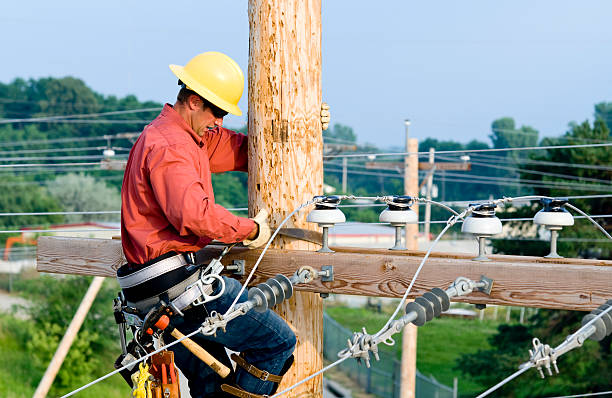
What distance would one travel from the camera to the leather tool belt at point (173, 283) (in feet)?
12.2

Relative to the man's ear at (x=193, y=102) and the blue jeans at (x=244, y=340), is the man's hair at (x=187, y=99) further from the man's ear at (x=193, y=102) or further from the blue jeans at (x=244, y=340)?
the blue jeans at (x=244, y=340)

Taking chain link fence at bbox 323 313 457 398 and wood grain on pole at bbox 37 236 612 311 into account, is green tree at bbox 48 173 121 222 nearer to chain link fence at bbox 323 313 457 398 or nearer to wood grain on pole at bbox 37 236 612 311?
chain link fence at bbox 323 313 457 398

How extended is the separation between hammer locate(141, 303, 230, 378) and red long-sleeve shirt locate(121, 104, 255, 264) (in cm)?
28

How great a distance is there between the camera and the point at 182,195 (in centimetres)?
351

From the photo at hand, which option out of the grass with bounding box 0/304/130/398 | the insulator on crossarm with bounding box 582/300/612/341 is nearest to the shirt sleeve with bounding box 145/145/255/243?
the insulator on crossarm with bounding box 582/300/612/341

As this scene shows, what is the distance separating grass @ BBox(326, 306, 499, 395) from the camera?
32.6 m

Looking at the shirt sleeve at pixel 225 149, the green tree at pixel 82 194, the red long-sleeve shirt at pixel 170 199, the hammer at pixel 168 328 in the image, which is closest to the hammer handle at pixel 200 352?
the hammer at pixel 168 328

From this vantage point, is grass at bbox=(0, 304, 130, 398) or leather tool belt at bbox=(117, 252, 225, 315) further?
grass at bbox=(0, 304, 130, 398)

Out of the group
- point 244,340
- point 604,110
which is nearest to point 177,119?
point 244,340

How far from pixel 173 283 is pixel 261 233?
0.57 metres

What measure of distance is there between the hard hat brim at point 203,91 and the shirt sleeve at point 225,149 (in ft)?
1.97

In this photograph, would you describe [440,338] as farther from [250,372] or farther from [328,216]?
[328,216]

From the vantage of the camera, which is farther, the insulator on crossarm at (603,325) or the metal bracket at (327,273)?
the metal bracket at (327,273)

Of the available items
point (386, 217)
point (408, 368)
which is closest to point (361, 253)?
point (386, 217)
